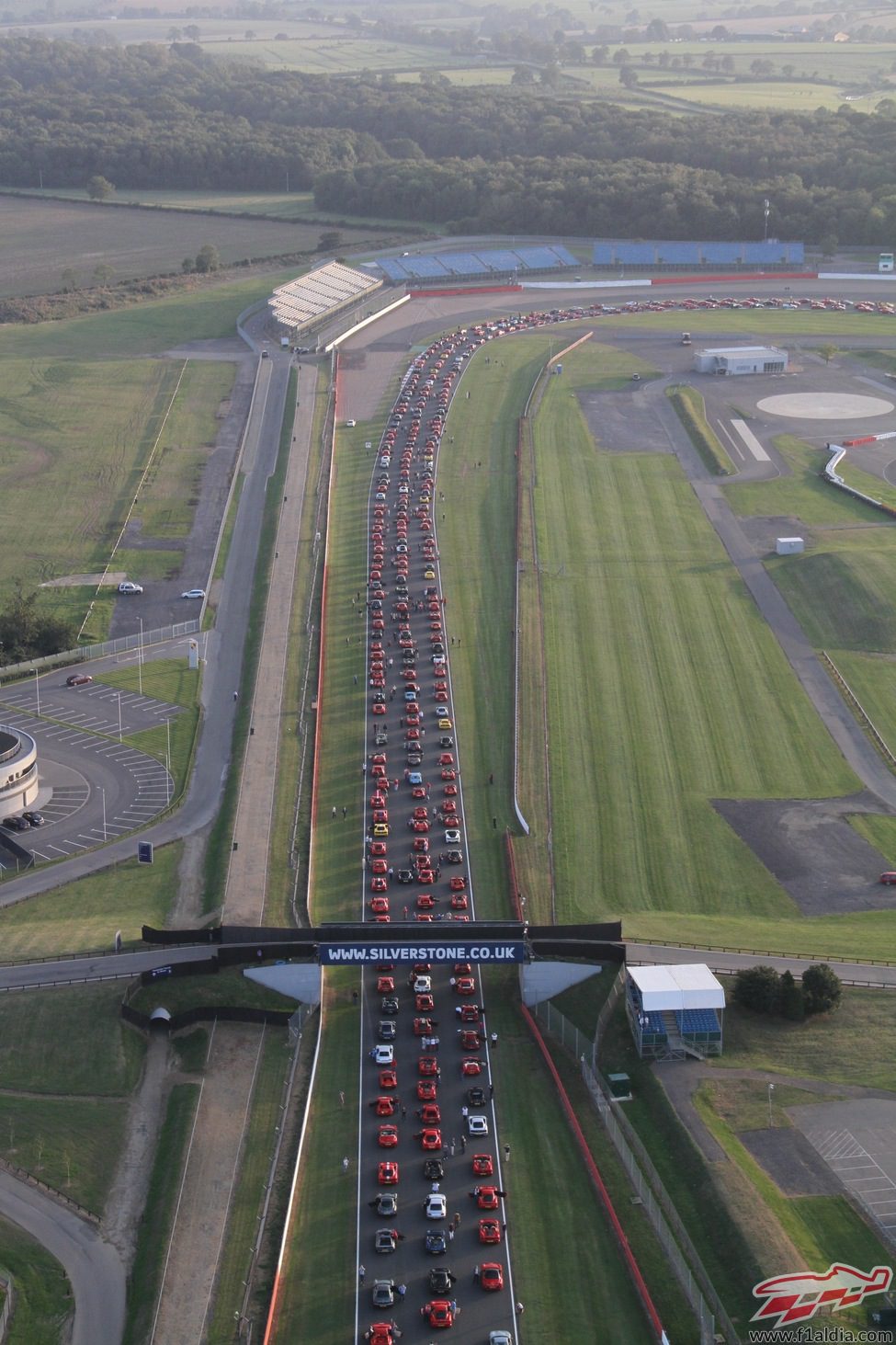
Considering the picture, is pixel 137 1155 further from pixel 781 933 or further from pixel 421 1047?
pixel 781 933

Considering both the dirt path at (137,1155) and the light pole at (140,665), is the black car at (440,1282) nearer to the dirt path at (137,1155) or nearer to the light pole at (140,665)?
the dirt path at (137,1155)

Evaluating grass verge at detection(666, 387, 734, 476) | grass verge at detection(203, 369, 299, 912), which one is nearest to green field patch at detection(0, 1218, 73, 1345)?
grass verge at detection(203, 369, 299, 912)

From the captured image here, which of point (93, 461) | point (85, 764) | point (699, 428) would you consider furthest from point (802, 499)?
point (85, 764)

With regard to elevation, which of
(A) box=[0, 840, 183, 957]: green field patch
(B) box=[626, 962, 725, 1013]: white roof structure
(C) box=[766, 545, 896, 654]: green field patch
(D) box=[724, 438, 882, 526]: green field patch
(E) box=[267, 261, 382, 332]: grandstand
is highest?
(E) box=[267, 261, 382, 332]: grandstand

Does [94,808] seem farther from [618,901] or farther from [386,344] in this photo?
[386,344]

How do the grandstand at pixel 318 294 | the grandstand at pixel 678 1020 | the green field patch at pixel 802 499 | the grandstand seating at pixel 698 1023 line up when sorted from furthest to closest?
the grandstand at pixel 318 294
the green field patch at pixel 802 499
the grandstand seating at pixel 698 1023
the grandstand at pixel 678 1020

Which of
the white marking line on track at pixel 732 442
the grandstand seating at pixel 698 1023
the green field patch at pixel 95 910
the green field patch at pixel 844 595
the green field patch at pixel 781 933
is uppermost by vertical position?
the white marking line on track at pixel 732 442

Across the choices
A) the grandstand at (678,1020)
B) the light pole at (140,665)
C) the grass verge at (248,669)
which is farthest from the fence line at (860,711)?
the light pole at (140,665)

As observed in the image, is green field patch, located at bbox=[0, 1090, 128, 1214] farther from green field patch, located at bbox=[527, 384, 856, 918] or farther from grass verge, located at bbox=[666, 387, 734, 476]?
grass verge, located at bbox=[666, 387, 734, 476]
